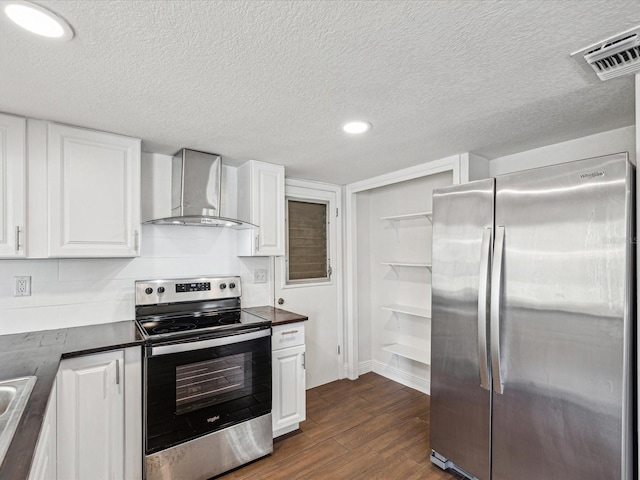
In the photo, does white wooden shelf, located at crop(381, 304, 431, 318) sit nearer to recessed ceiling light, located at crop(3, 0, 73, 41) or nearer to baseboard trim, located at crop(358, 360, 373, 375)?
baseboard trim, located at crop(358, 360, 373, 375)

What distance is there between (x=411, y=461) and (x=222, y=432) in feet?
4.28

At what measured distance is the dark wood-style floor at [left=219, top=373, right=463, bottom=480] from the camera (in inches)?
86.4

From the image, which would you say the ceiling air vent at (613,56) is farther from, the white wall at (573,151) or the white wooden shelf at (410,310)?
the white wooden shelf at (410,310)

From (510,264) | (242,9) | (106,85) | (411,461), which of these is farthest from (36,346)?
(510,264)

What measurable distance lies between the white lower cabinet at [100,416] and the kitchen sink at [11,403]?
0.39 meters

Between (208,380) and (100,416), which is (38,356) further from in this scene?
(208,380)

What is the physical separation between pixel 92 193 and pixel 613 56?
2726 mm

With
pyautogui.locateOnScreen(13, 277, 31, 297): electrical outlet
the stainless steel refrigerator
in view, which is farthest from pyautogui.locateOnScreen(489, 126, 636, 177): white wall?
pyautogui.locateOnScreen(13, 277, 31, 297): electrical outlet

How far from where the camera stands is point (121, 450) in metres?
1.91

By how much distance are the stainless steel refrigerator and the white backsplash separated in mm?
1791

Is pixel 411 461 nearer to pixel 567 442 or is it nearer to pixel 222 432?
Result: pixel 567 442

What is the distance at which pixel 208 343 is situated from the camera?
83.7 inches

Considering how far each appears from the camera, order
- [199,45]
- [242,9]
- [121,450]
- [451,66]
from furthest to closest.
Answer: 1. [121,450]
2. [451,66]
3. [199,45]
4. [242,9]

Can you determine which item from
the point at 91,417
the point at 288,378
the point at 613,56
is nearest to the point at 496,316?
the point at 613,56
